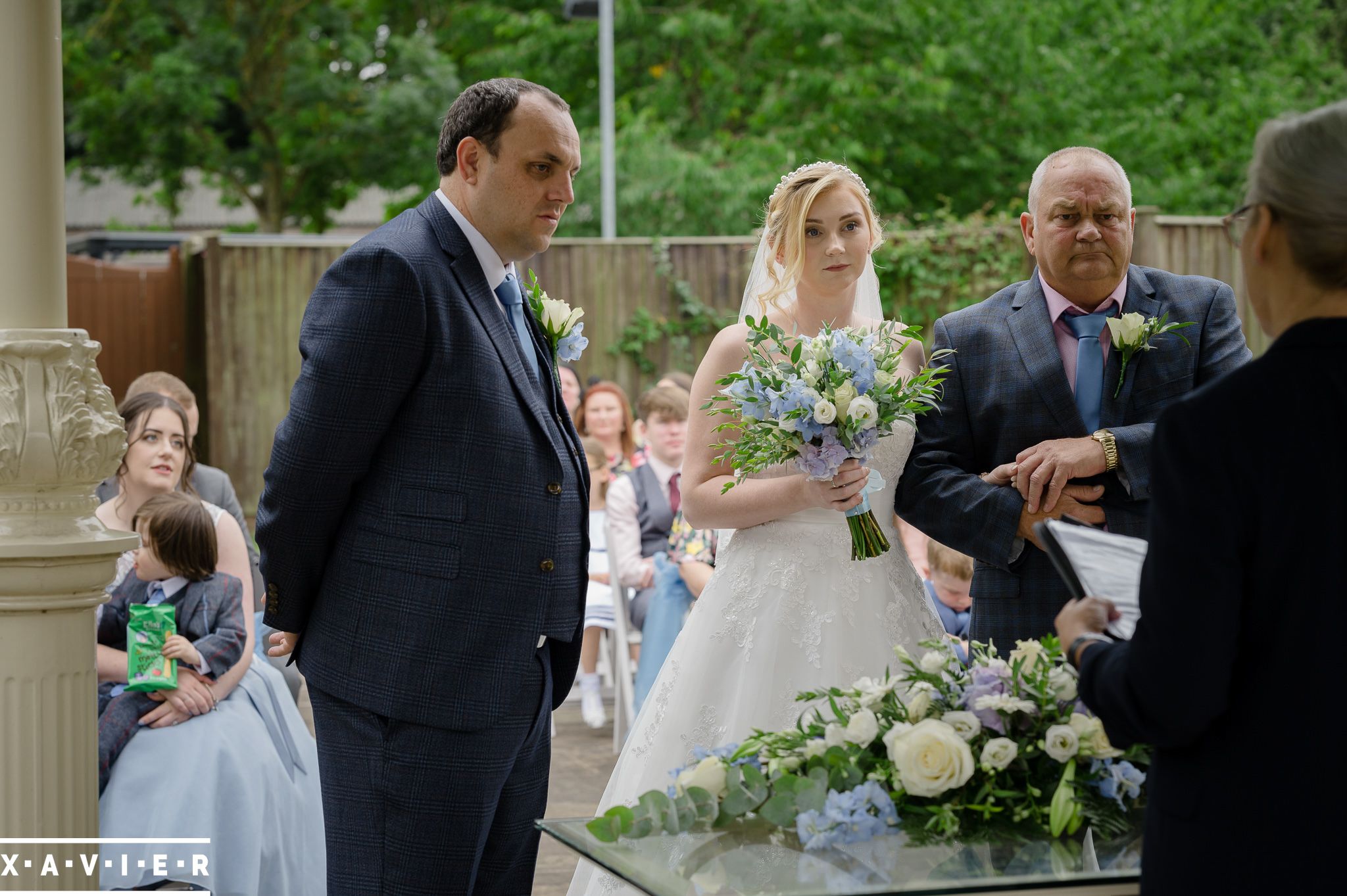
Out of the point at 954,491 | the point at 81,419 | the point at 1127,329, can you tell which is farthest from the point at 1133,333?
the point at 81,419

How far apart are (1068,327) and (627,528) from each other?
4489mm

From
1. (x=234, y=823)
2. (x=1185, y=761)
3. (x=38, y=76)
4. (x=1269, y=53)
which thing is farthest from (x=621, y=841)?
(x=1269, y=53)

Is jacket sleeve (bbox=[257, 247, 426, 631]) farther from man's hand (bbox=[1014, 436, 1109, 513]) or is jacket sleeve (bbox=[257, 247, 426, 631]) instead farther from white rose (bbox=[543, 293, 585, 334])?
man's hand (bbox=[1014, 436, 1109, 513])

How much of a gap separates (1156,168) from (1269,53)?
245 centimetres

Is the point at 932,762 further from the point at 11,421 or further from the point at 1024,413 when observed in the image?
the point at 11,421

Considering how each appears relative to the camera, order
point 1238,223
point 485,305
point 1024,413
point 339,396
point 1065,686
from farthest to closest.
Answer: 1. point 1024,413
2. point 485,305
3. point 339,396
4. point 1065,686
5. point 1238,223

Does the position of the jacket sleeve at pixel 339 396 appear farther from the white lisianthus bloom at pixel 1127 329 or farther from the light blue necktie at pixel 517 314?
the white lisianthus bloom at pixel 1127 329

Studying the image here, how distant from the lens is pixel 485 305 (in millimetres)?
2988

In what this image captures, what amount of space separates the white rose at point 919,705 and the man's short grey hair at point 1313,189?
0.94m

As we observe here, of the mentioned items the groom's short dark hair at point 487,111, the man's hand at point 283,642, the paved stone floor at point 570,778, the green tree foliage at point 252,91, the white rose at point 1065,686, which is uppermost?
the green tree foliage at point 252,91

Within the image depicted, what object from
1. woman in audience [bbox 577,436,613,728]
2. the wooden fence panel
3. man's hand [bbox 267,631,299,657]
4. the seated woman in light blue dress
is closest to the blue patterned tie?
man's hand [bbox 267,631,299,657]

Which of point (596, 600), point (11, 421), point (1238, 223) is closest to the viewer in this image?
point (1238, 223)

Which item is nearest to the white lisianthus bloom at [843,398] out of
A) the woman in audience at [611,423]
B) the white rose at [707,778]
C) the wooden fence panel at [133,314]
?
the white rose at [707,778]

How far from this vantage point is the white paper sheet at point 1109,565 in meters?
2.05
